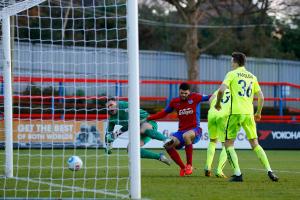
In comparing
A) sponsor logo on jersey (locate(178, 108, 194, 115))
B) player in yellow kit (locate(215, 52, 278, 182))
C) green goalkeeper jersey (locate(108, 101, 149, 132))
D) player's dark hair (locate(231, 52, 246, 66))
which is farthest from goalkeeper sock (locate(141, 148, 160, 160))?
player's dark hair (locate(231, 52, 246, 66))

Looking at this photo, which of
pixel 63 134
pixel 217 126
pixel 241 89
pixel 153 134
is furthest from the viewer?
pixel 63 134

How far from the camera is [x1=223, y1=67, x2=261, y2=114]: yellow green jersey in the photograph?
42.4 ft

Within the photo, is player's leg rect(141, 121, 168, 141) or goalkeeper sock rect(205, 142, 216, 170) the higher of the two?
player's leg rect(141, 121, 168, 141)

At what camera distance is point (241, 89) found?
42.6 ft

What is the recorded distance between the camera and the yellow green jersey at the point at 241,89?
42.4 feet

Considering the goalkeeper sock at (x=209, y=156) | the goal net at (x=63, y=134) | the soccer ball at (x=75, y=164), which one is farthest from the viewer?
the goalkeeper sock at (x=209, y=156)

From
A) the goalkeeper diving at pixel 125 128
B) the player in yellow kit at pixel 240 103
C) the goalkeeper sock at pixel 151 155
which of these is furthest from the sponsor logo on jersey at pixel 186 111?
the player in yellow kit at pixel 240 103

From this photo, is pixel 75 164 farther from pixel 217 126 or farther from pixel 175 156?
pixel 217 126

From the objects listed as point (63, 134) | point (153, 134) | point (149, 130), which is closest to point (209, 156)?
point (153, 134)

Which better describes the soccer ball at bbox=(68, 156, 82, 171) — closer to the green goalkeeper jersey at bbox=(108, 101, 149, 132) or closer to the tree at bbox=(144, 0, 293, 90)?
the green goalkeeper jersey at bbox=(108, 101, 149, 132)

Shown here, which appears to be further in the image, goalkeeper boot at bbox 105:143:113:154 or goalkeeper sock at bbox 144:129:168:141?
goalkeeper sock at bbox 144:129:168:141

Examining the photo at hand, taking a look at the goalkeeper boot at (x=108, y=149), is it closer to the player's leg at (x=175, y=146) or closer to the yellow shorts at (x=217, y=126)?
the player's leg at (x=175, y=146)

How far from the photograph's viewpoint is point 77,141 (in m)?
23.2

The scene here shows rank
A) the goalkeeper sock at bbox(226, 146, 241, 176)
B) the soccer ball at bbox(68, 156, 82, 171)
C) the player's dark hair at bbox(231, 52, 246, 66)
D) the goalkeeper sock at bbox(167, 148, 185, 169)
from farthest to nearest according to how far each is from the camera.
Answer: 1. the goalkeeper sock at bbox(167, 148, 185, 169)
2. the player's dark hair at bbox(231, 52, 246, 66)
3. the goalkeeper sock at bbox(226, 146, 241, 176)
4. the soccer ball at bbox(68, 156, 82, 171)
